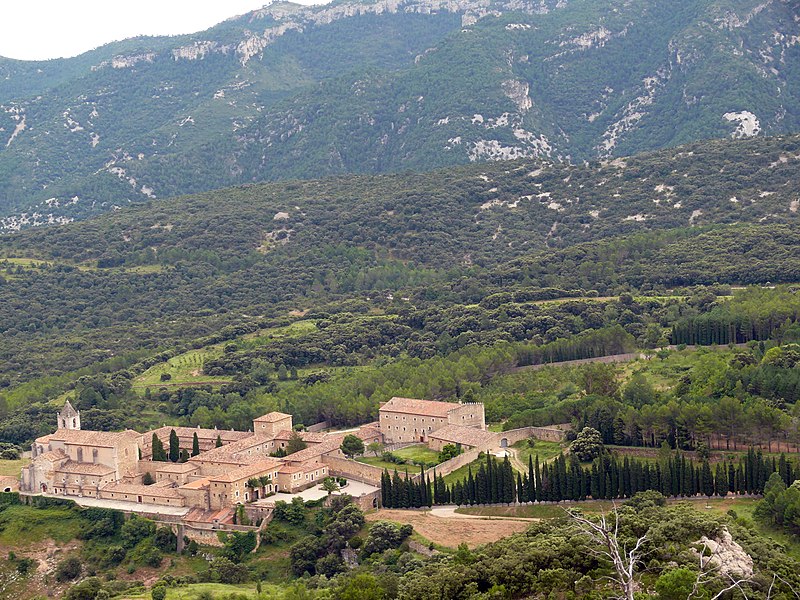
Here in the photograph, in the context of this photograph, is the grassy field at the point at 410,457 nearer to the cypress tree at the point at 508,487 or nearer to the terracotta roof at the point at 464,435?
the terracotta roof at the point at 464,435

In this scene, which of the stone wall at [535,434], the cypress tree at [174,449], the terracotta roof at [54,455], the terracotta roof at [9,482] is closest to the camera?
the stone wall at [535,434]

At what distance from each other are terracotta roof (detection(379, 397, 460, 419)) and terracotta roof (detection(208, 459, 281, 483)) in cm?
1108

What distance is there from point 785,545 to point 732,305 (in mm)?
48610

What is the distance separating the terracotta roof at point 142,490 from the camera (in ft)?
255

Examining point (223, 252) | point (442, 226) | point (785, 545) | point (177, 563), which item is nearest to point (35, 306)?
point (223, 252)

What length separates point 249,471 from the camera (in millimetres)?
76125

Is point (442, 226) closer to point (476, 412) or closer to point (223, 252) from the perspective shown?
point (223, 252)

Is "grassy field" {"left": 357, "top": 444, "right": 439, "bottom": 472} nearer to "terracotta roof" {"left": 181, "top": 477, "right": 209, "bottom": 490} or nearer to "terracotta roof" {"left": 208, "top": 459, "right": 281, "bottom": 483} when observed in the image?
"terracotta roof" {"left": 208, "top": 459, "right": 281, "bottom": 483}

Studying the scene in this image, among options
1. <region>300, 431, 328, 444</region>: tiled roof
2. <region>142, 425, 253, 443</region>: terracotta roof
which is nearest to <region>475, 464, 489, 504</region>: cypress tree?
<region>300, 431, 328, 444</region>: tiled roof

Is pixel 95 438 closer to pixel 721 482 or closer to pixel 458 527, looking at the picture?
pixel 458 527

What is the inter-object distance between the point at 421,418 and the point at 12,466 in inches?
1128

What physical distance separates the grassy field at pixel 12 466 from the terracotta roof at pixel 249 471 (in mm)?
17609

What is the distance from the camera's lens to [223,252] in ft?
571

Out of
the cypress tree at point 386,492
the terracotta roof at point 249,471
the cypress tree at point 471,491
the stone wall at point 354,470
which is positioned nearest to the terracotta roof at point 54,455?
the terracotta roof at point 249,471
